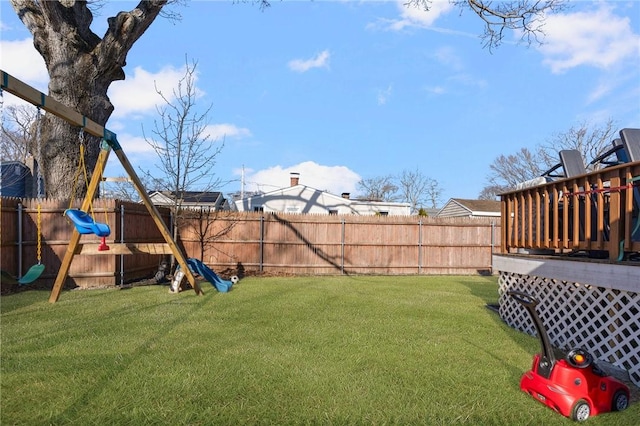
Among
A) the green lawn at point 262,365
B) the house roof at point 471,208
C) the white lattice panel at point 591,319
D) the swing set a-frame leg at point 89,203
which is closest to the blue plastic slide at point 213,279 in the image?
the swing set a-frame leg at point 89,203

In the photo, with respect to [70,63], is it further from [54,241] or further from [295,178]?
[295,178]

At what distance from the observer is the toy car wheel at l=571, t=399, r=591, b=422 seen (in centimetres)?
308

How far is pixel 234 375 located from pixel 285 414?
2.96ft

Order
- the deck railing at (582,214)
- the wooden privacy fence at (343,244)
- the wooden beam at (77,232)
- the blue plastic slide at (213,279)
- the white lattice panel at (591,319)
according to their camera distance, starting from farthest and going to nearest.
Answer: the wooden privacy fence at (343,244) → the blue plastic slide at (213,279) → the wooden beam at (77,232) → the deck railing at (582,214) → the white lattice panel at (591,319)

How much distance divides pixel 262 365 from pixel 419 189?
43.2m

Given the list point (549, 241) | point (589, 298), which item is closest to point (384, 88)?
point (549, 241)

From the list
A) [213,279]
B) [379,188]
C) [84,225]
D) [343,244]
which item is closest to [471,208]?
[343,244]

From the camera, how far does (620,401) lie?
10.8 feet

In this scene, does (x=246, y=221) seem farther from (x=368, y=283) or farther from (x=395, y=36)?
(x=395, y=36)

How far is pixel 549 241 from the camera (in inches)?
221

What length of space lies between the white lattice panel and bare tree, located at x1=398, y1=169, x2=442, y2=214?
40.1 metres

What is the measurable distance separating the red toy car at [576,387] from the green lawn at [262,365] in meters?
0.09

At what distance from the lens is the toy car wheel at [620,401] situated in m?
3.26

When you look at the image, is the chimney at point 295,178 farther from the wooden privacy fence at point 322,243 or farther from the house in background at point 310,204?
the wooden privacy fence at point 322,243
